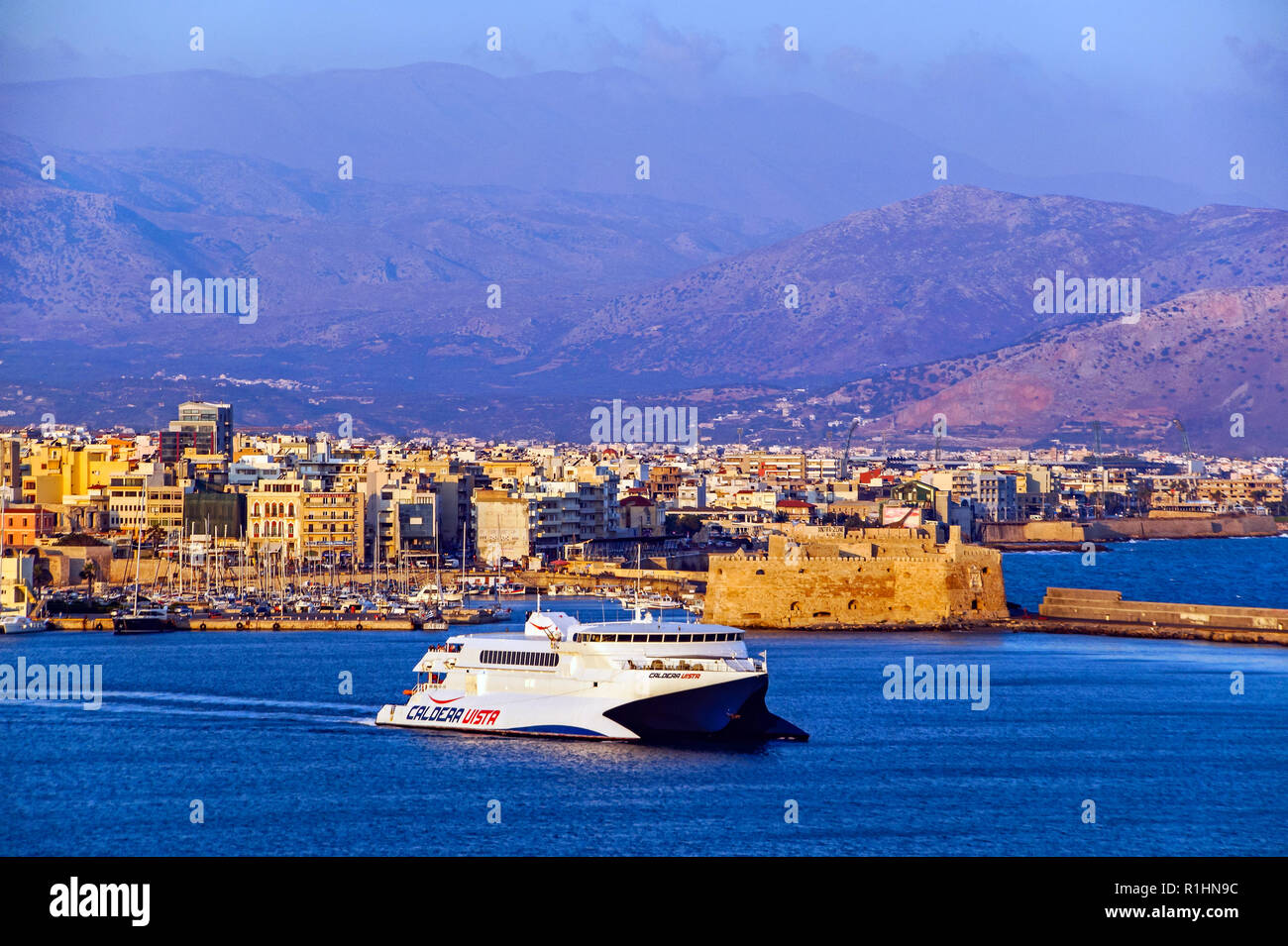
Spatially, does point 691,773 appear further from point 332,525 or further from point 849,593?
point 332,525

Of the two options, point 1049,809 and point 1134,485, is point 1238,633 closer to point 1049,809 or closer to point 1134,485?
point 1049,809

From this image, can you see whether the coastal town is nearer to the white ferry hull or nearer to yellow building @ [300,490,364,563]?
yellow building @ [300,490,364,563]

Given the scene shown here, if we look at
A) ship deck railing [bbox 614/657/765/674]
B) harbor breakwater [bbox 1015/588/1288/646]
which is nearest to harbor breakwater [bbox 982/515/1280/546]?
harbor breakwater [bbox 1015/588/1288/646]

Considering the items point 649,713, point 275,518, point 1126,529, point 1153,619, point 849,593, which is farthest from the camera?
point 1126,529

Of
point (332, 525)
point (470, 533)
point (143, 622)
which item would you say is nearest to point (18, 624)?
point (143, 622)

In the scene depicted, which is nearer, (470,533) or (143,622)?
(143,622)

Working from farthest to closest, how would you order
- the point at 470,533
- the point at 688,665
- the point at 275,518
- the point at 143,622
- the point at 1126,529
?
the point at 1126,529 → the point at 470,533 → the point at 275,518 → the point at 143,622 → the point at 688,665

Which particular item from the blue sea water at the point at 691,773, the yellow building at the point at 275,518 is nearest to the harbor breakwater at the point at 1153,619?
the blue sea water at the point at 691,773
